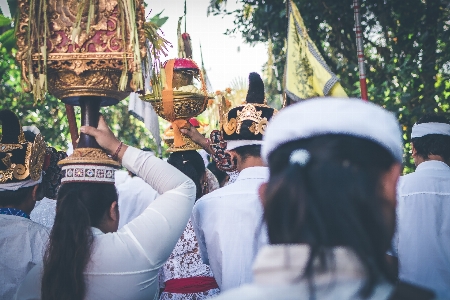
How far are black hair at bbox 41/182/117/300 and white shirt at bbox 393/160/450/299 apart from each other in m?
2.13

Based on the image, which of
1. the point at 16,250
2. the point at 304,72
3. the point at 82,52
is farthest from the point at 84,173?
the point at 304,72

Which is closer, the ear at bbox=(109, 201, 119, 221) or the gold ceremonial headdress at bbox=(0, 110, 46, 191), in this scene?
the ear at bbox=(109, 201, 119, 221)

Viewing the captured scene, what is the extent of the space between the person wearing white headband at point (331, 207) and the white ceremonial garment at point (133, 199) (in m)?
3.61

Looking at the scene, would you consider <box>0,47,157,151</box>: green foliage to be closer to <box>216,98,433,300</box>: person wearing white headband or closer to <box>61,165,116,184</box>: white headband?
<box>61,165,116,184</box>: white headband

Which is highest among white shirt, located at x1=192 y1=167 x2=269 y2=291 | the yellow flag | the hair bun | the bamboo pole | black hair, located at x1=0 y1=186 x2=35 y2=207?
the yellow flag

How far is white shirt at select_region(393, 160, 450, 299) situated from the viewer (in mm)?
3381

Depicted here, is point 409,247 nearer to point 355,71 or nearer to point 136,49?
point 136,49

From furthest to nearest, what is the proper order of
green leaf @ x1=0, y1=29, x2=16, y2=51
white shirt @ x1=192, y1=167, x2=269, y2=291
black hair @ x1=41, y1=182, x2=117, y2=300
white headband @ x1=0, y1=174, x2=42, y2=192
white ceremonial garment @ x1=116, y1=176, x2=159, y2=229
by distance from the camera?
green leaf @ x1=0, y1=29, x2=16, y2=51, white ceremonial garment @ x1=116, y1=176, x2=159, y2=229, white shirt @ x1=192, y1=167, x2=269, y2=291, white headband @ x1=0, y1=174, x2=42, y2=192, black hair @ x1=41, y1=182, x2=117, y2=300

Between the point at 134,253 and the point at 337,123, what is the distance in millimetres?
1181

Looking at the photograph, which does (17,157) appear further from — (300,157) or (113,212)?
(300,157)

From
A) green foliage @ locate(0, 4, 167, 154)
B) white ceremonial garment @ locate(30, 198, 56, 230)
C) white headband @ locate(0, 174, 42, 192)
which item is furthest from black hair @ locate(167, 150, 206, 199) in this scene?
green foliage @ locate(0, 4, 167, 154)

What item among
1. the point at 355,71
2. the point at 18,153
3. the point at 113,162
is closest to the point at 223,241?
the point at 113,162

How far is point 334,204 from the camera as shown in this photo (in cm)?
108

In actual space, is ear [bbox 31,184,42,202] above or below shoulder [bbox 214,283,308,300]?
above
